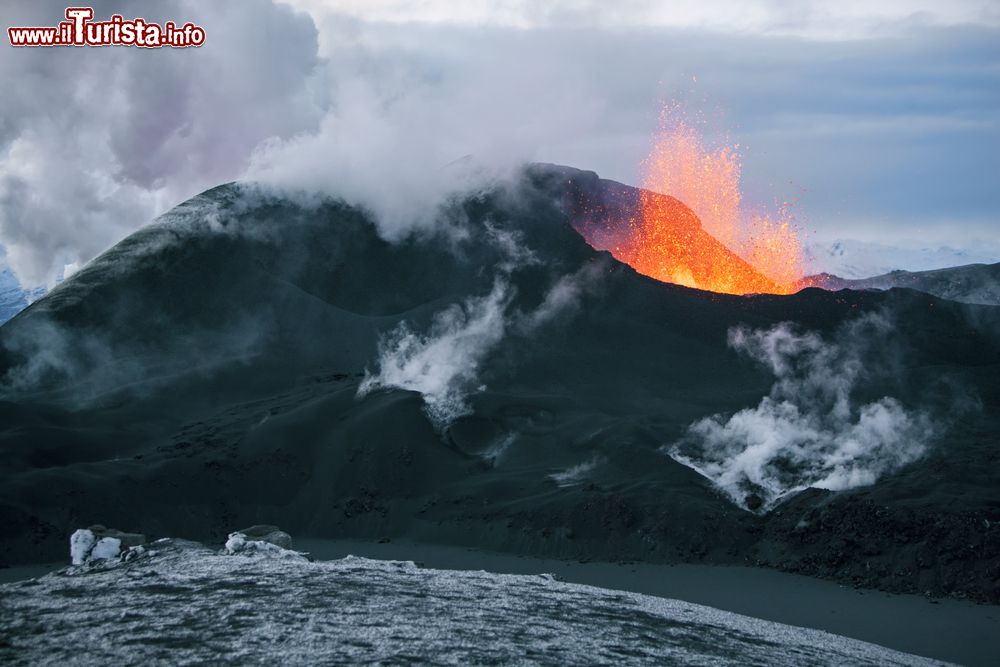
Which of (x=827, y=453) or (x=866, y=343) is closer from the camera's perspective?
(x=827, y=453)

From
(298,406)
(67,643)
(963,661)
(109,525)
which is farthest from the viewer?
(298,406)

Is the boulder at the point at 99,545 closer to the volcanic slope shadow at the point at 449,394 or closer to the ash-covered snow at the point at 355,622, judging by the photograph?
the ash-covered snow at the point at 355,622

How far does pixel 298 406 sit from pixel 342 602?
35301 mm

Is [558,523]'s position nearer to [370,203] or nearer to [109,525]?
[109,525]

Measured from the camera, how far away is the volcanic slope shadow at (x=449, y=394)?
5016 cm

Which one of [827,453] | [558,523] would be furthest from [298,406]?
[827,453]

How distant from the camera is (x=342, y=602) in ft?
113

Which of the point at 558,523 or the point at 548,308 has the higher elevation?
the point at 548,308

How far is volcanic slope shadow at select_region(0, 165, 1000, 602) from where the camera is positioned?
165ft

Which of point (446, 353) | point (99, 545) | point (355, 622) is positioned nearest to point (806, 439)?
point (446, 353)

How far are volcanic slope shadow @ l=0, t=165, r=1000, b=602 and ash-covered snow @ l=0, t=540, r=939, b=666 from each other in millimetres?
11676

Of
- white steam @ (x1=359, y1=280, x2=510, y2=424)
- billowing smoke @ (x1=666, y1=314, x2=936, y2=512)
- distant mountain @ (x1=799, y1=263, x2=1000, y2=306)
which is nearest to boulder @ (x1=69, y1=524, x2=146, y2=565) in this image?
white steam @ (x1=359, y1=280, x2=510, y2=424)

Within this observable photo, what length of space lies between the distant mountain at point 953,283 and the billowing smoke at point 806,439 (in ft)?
156

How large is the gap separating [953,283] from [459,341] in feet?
231
